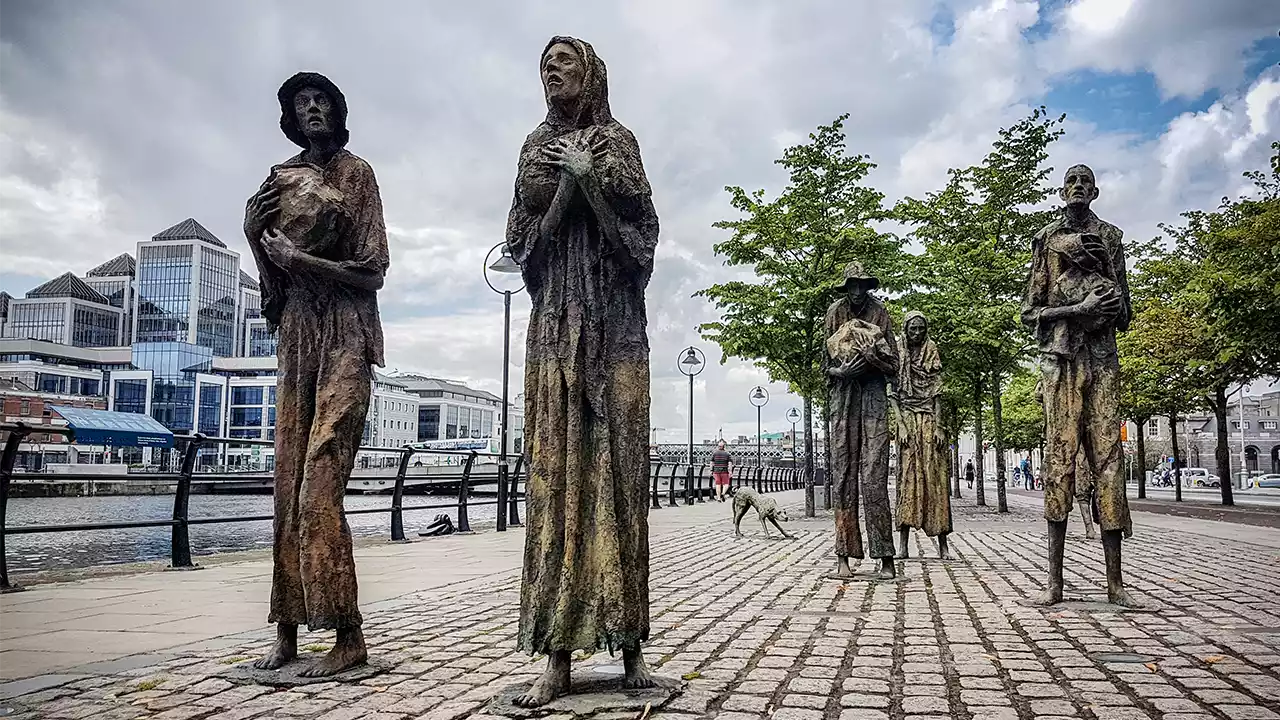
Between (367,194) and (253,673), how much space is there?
7.73 ft

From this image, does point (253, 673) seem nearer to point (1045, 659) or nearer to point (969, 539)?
point (1045, 659)

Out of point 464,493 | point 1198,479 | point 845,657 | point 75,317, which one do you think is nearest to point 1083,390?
point 845,657

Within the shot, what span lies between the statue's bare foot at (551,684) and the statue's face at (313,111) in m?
2.81

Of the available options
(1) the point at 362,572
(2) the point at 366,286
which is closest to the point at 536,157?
(2) the point at 366,286

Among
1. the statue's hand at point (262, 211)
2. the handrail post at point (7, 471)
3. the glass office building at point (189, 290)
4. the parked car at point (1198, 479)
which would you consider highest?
the glass office building at point (189, 290)

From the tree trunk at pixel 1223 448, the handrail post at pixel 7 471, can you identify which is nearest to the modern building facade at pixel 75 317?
the handrail post at pixel 7 471

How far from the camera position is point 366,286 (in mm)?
4832

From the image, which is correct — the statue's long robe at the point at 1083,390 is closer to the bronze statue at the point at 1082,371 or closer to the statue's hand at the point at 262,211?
the bronze statue at the point at 1082,371

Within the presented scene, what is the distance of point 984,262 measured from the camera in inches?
952

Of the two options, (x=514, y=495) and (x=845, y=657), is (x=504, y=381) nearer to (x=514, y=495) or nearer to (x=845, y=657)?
(x=514, y=495)

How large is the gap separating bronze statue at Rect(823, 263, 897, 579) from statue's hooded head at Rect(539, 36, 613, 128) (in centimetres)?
505

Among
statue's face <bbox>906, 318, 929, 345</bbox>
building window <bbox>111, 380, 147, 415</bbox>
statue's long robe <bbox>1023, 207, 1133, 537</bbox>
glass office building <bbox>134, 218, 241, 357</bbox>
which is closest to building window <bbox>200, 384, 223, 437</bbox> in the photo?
building window <bbox>111, 380, 147, 415</bbox>

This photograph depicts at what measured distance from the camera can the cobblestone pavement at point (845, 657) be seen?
392cm

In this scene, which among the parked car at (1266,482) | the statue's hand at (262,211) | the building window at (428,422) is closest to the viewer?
the statue's hand at (262,211)
